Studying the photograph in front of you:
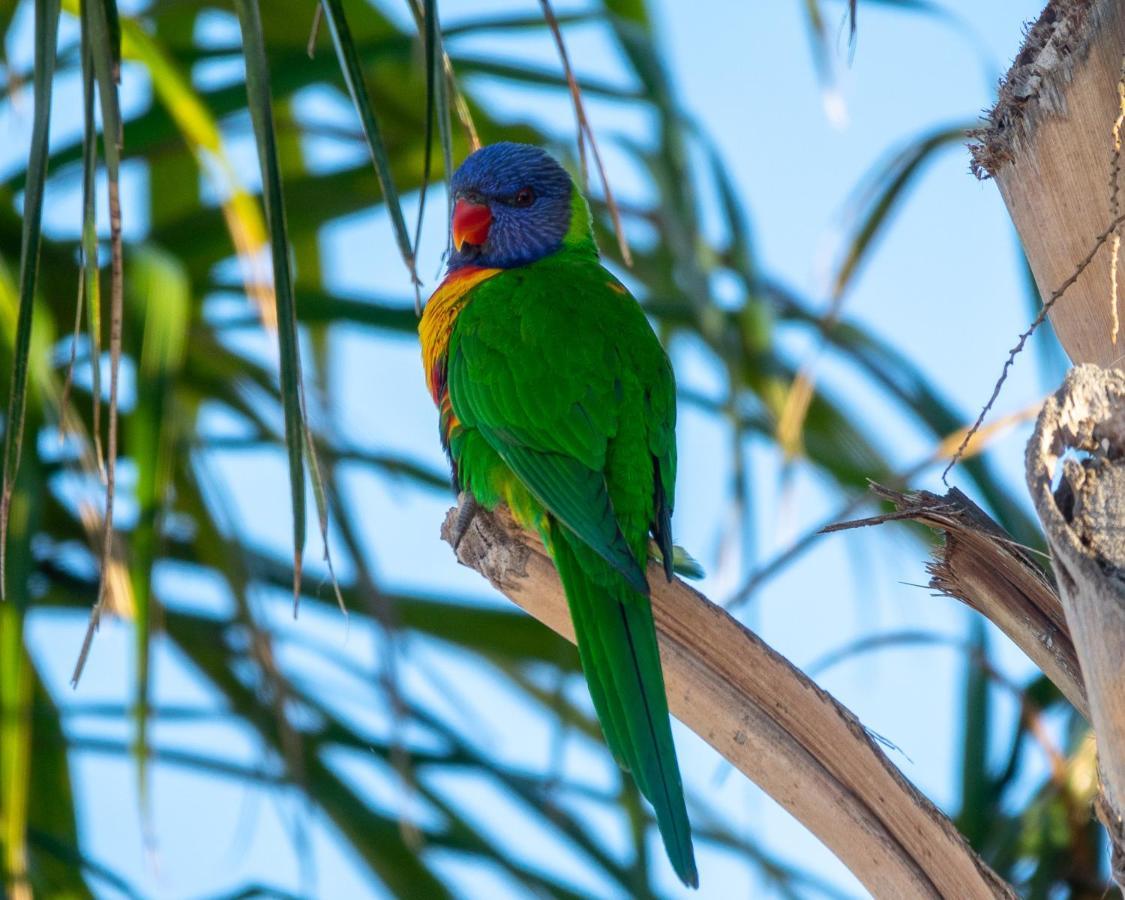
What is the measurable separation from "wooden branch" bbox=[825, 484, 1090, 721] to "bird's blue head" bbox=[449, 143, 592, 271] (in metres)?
1.66

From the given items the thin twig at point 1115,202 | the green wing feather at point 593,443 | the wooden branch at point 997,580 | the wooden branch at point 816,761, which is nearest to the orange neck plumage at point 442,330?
the green wing feather at point 593,443

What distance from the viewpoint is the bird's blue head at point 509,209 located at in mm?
2900

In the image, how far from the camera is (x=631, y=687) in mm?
1667

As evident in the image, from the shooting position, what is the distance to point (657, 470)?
86.1 inches

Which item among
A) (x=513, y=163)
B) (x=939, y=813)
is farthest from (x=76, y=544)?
(x=939, y=813)

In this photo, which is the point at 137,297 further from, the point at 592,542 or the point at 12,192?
the point at 592,542

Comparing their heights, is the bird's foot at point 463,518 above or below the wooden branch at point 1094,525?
above

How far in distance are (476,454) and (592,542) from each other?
49 cm

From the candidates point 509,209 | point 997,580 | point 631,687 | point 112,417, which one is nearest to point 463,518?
point 631,687

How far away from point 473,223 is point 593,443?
958mm

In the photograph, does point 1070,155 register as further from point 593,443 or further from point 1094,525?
point 593,443

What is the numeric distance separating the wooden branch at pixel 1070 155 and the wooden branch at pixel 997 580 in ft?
0.65

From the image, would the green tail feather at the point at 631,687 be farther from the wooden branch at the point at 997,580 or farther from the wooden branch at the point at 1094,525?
the wooden branch at the point at 1094,525

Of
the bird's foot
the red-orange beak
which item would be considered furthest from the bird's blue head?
the bird's foot
